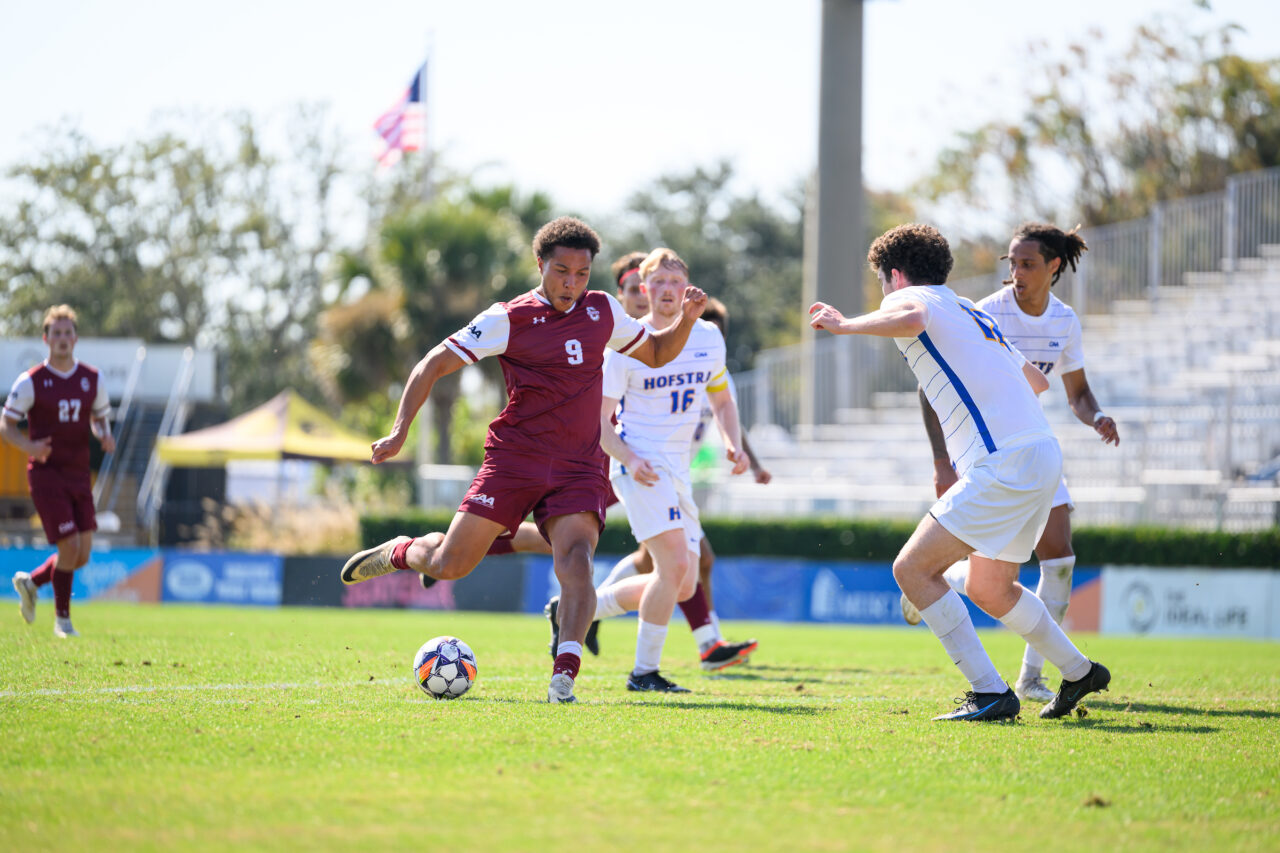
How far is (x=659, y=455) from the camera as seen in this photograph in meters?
7.86

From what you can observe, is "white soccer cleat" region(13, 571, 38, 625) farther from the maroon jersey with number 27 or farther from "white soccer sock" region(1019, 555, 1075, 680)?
Answer: "white soccer sock" region(1019, 555, 1075, 680)

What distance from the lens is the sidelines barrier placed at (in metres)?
17.0

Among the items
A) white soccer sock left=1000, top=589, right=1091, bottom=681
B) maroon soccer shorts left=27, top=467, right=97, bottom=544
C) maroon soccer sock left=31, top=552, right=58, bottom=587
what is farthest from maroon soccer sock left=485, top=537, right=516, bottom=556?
maroon soccer sock left=31, top=552, right=58, bottom=587

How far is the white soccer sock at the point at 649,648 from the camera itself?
736 cm

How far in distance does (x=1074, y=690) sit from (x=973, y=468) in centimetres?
119

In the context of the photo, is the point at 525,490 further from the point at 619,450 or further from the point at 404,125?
the point at 404,125

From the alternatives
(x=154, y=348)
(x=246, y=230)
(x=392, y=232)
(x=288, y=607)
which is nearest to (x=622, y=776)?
(x=288, y=607)

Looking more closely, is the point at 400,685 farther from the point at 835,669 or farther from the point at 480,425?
the point at 480,425

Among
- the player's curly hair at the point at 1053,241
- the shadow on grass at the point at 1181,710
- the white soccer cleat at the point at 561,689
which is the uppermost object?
the player's curly hair at the point at 1053,241

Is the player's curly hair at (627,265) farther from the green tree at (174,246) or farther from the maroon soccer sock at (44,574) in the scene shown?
the green tree at (174,246)

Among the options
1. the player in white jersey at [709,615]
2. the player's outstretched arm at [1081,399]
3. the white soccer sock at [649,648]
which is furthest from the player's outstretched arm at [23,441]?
the player's outstretched arm at [1081,399]

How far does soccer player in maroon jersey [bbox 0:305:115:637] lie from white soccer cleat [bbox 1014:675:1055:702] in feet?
22.4

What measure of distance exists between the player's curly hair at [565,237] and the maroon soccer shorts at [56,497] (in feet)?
18.4

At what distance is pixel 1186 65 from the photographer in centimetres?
3991
